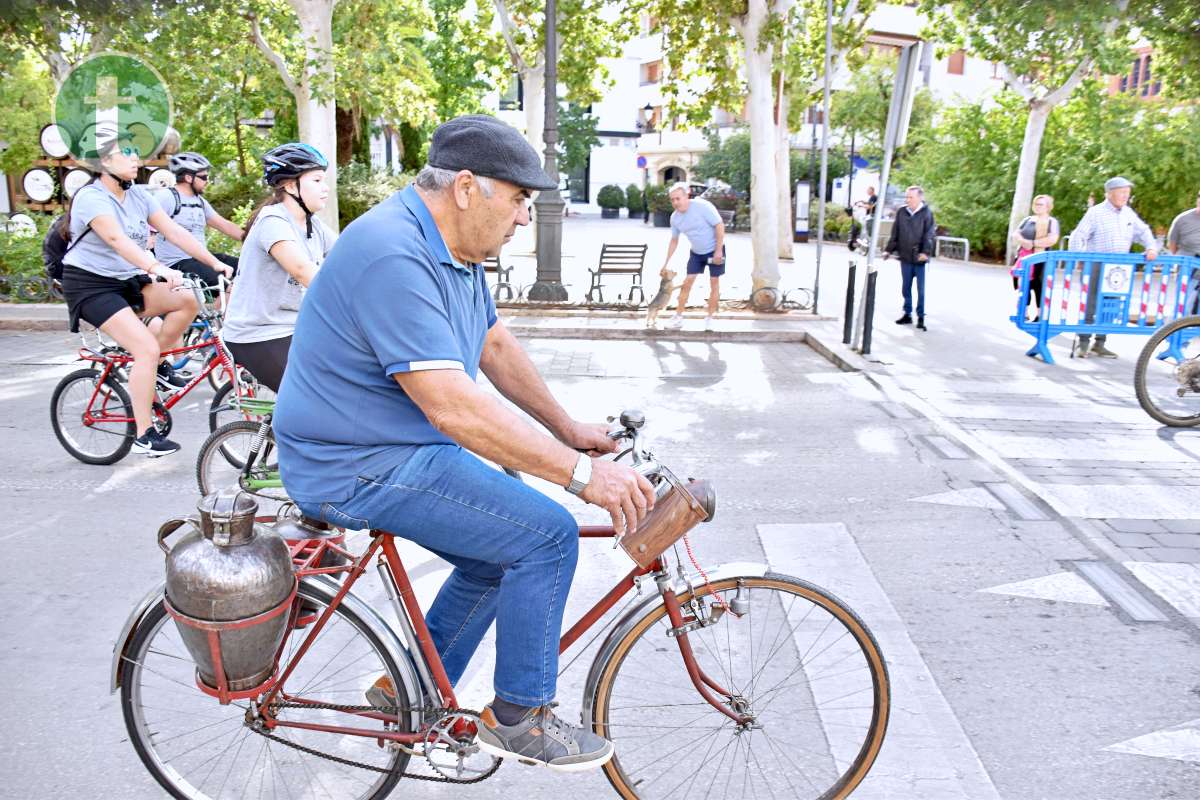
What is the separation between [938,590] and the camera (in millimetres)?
4758

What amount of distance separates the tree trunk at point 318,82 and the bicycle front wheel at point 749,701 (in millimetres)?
12452

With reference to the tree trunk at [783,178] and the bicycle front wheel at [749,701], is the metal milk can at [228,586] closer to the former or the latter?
the bicycle front wheel at [749,701]

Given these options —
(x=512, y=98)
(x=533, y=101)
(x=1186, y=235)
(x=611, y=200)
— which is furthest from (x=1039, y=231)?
(x=512, y=98)

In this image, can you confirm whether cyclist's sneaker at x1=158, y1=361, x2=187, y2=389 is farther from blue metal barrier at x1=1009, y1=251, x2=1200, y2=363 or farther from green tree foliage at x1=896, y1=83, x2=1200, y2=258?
green tree foliage at x1=896, y1=83, x2=1200, y2=258

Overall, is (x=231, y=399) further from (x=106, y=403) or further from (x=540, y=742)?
(x=540, y=742)

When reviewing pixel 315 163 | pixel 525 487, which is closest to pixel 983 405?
pixel 315 163

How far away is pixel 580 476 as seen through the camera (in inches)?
95.7

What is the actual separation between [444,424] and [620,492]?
1.38 feet

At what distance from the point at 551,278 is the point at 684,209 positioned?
2.69 metres

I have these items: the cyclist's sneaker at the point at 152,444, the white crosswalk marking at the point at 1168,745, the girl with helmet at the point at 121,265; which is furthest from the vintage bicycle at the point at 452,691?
the cyclist's sneaker at the point at 152,444

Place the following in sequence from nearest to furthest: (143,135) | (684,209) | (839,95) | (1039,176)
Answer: (684,209), (143,135), (1039,176), (839,95)

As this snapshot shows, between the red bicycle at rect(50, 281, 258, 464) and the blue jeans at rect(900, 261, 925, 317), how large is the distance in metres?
9.56

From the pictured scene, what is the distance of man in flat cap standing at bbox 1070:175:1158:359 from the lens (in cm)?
1129

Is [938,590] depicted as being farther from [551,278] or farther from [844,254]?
[844,254]
